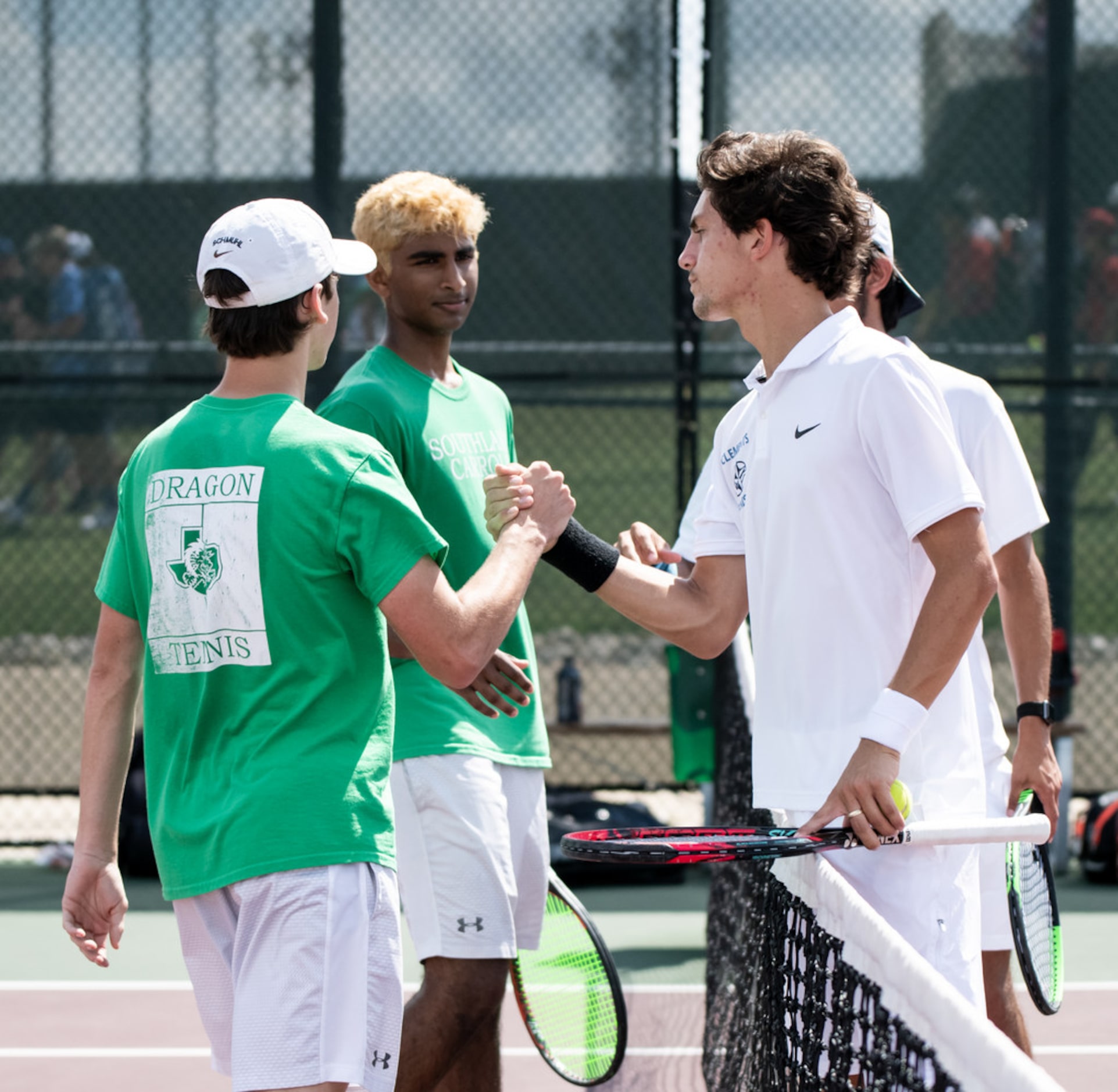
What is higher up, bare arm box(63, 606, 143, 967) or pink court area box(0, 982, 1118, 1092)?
bare arm box(63, 606, 143, 967)

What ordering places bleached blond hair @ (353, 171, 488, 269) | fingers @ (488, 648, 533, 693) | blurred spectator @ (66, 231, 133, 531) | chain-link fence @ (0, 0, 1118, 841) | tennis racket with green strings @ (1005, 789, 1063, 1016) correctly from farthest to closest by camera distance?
blurred spectator @ (66, 231, 133, 531), chain-link fence @ (0, 0, 1118, 841), bleached blond hair @ (353, 171, 488, 269), fingers @ (488, 648, 533, 693), tennis racket with green strings @ (1005, 789, 1063, 1016)

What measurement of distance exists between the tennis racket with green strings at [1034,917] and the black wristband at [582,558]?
847 mm

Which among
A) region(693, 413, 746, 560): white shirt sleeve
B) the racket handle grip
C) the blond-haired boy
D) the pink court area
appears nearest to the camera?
the racket handle grip

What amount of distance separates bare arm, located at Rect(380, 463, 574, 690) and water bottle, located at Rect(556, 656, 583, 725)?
405 cm

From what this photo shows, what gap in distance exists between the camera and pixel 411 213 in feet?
11.9

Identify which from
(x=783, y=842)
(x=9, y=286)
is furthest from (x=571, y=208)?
(x=783, y=842)

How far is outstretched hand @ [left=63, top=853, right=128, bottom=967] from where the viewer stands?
2.42m

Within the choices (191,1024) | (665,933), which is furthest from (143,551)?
(665,933)

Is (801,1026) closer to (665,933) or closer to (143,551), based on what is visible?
(143,551)

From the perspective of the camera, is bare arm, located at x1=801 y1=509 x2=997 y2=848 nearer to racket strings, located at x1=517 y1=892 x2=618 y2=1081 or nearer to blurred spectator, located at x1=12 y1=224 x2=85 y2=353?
racket strings, located at x1=517 y1=892 x2=618 y2=1081

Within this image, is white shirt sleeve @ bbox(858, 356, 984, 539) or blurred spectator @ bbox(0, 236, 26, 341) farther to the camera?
blurred spectator @ bbox(0, 236, 26, 341)

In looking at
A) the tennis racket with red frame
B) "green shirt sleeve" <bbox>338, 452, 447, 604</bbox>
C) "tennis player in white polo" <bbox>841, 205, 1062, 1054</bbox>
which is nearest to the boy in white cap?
"green shirt sleeve" <bbox>338, 452, 447, 604</bbox>

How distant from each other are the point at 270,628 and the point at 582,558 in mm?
776

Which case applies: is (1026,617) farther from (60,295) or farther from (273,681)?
(60,295)
